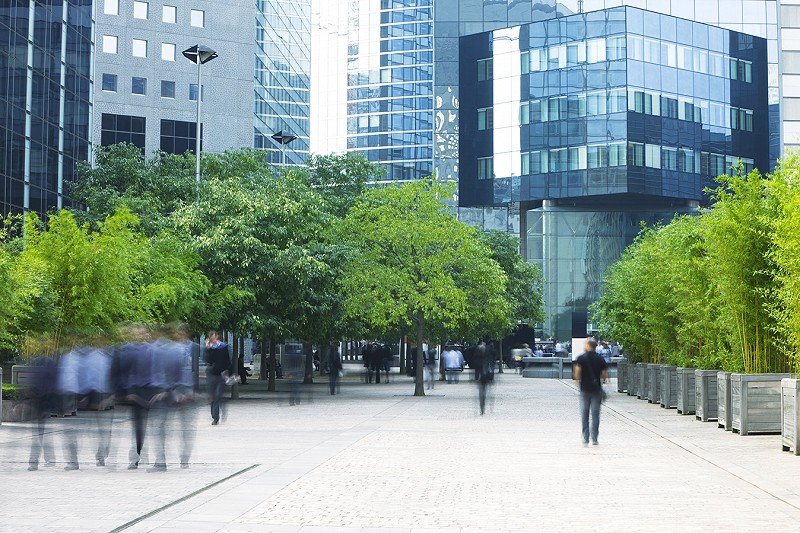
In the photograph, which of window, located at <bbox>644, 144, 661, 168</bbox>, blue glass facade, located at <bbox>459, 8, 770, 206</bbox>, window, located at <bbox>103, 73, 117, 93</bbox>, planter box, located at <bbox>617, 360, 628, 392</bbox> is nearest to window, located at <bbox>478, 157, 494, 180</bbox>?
blue glass facade, located at <bbox>459, 8, 770, 206</bbox>

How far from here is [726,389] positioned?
2217 cm

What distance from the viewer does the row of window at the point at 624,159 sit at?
74.1 metres

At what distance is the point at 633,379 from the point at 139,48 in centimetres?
5113

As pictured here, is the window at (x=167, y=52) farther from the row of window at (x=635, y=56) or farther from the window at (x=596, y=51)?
the window at (x=596, y=51)

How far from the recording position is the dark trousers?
23.5 metres

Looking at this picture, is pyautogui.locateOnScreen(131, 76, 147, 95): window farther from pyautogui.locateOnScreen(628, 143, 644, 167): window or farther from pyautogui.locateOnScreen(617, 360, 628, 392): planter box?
pyautogui.locateOnScreen(617, 360, 628, 392): planter box

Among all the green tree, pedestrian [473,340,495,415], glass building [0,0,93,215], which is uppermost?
glass building [0,0,93,215]

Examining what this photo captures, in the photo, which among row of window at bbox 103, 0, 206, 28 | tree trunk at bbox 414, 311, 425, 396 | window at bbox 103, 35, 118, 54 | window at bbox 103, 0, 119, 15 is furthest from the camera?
row of window at bbox 103, 0, 206, 28

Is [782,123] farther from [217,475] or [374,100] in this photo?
[217,475]

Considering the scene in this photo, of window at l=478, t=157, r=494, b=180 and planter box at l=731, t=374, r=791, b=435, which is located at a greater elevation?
window at l=478, t=157, r=494, b=180

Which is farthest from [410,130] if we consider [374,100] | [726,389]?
[726,389]

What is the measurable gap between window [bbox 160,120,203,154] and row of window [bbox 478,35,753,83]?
2390cm

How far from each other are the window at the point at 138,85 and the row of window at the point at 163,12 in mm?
4547

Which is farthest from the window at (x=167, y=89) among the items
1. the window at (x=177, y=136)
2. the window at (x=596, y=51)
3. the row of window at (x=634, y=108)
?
the window at (x=596, y=51)
